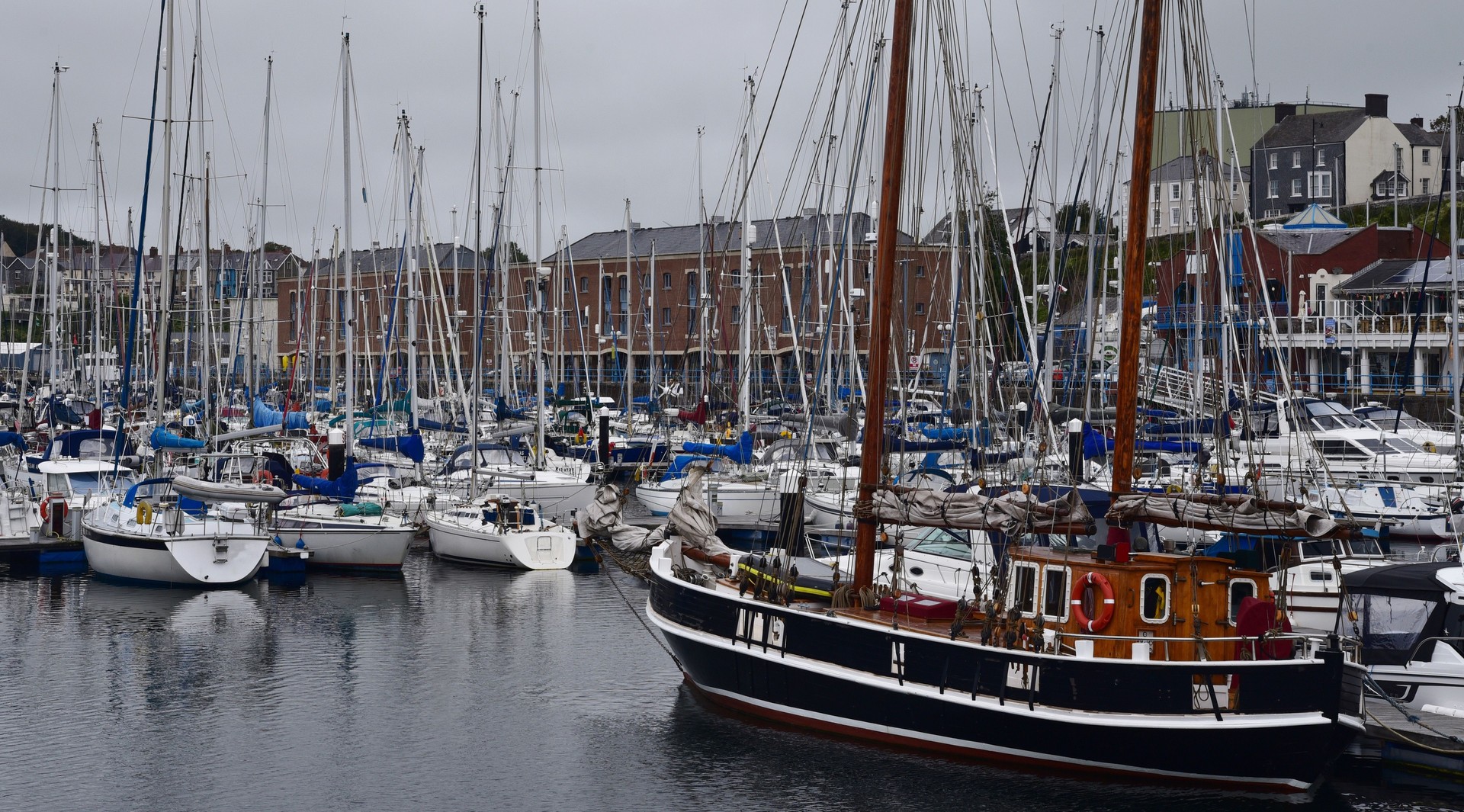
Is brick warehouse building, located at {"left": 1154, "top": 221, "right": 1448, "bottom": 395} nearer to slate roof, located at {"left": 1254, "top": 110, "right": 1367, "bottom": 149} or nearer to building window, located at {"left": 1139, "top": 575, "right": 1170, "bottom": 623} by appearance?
slate roof, located at {"left": 1254, "top": 110, "right": 1367, "bottom": 149}

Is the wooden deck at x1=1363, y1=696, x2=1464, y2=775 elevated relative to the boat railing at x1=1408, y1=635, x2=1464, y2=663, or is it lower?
lower

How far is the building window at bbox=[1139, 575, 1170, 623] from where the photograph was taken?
2125cm

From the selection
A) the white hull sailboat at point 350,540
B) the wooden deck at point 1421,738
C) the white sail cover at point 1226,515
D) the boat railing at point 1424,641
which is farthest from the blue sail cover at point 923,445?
the wooden deck at point 1421,738

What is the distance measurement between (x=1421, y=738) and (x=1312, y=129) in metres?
97.3

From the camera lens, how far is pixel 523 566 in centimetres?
4391

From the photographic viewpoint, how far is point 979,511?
2356cm

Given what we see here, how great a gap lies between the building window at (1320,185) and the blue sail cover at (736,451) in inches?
2791

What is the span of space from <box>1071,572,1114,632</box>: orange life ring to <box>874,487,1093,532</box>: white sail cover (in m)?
1.55

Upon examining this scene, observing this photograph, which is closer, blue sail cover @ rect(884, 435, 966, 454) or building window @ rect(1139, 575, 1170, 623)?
building window @ rect(1139, 575, 1170, 623)

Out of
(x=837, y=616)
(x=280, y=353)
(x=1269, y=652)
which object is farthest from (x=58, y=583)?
(x=280, y=353)

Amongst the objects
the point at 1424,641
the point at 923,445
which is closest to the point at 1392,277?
the point at 923,445

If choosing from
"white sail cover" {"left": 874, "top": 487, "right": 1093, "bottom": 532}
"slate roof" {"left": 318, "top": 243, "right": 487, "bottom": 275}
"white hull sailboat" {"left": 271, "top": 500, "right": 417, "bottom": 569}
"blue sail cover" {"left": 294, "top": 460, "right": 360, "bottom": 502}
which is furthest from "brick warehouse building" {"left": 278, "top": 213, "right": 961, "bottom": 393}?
"white sail cover" {"left": 874, "top": 487, "right": 1093, "bottom": 532}

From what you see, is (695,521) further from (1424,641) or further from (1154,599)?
(1424,641)

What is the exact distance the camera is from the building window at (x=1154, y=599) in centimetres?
2125
